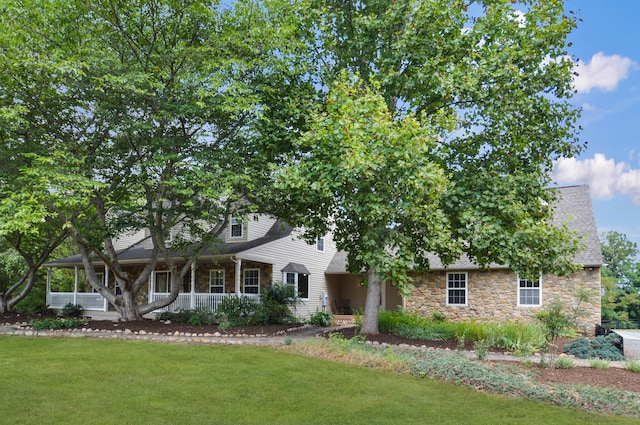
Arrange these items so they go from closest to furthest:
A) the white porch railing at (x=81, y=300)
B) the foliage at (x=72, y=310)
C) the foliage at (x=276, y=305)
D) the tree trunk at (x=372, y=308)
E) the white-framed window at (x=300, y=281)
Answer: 1. the tree trunk at (x=372, y=308)
2. the foliage at (x=276, y=305)
3. the white-framed window at (x=300, y=281)
4. the foliage at (x=72, y=310)
5. the white porch railing at (x=81, y=300)

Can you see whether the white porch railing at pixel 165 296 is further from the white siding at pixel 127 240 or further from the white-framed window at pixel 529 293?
the white-framed window at pixel 529 293

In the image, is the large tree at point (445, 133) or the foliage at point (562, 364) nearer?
the foliage at point (562, 364)

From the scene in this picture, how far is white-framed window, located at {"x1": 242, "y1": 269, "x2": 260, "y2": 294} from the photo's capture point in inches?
825

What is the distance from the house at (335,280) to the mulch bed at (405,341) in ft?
7.79

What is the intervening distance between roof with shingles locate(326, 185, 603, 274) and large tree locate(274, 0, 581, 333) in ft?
14.6

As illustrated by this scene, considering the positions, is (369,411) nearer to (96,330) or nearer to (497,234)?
(497,234)

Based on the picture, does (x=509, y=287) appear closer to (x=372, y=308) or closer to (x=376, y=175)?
(x=372, y=308)

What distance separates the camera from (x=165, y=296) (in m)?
21.3

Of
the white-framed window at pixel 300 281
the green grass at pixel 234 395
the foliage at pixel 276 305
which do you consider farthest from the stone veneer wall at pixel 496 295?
the green grass at pixel 234 395

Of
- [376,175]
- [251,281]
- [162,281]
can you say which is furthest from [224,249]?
[376,175]

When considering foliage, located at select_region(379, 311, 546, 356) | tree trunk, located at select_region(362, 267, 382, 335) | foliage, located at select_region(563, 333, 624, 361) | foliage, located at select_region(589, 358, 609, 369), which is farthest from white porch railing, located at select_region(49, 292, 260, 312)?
foliage, located at select_region(589, 358, 609, 369)

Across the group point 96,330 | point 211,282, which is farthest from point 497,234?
point 211,282

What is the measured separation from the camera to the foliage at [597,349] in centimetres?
1158

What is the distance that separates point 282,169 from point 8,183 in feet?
27.2
